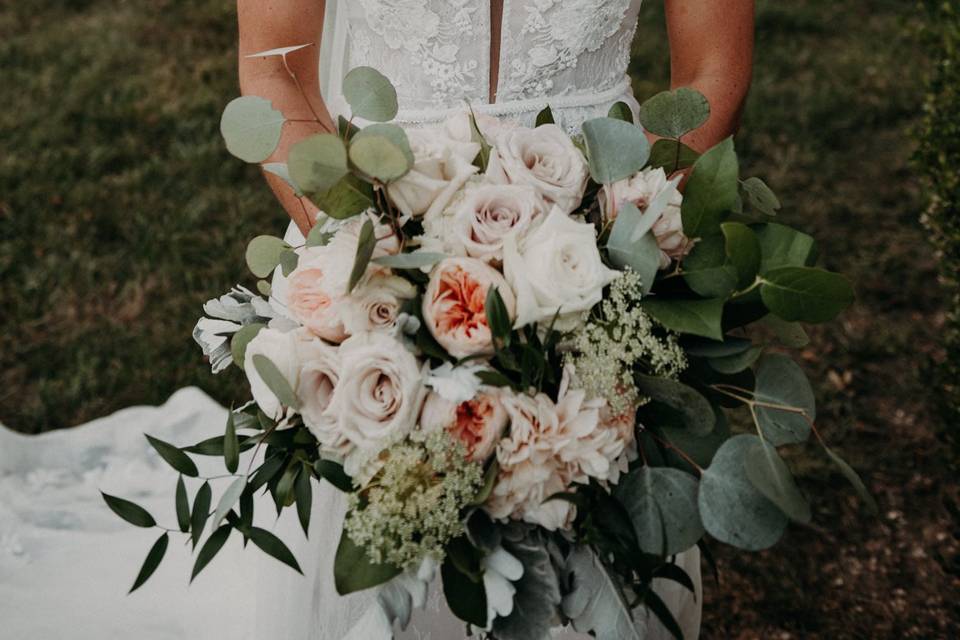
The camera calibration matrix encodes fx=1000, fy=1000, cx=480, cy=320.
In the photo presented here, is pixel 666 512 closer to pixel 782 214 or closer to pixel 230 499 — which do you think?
pixel 230 499

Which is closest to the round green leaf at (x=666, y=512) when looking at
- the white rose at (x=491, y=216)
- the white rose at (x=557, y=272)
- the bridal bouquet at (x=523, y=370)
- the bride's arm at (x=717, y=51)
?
the bridal bouquet at (x=523, y=370)

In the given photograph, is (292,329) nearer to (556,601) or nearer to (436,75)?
(556,601)

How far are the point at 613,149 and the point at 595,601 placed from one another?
0.63 m

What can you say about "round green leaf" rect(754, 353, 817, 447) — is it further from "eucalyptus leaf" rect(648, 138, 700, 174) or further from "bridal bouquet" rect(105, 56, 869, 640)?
"eucalyptus leaf" rect(648, 138, 700, 174)

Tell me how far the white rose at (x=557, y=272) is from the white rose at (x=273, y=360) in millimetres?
310

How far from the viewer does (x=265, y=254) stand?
1664 millimetres

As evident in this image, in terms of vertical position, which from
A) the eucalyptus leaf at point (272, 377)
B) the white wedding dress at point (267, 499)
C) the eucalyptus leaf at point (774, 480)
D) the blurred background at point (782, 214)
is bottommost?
the blurred background at point (782, 214)

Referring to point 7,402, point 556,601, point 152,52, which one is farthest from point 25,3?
point 556,601

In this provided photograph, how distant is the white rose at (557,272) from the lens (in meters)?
1.28

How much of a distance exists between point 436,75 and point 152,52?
453 cm

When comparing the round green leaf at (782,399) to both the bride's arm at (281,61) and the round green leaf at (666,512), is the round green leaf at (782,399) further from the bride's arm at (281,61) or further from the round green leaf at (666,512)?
the bride's arm at (281,61)

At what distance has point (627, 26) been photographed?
2.21m

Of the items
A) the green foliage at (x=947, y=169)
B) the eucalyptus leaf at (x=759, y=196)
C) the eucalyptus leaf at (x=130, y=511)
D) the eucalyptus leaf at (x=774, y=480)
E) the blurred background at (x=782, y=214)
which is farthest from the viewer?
the blurred background at (x=782, y=214)

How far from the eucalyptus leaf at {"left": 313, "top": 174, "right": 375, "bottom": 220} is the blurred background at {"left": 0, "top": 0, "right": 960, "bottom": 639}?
204 cm
